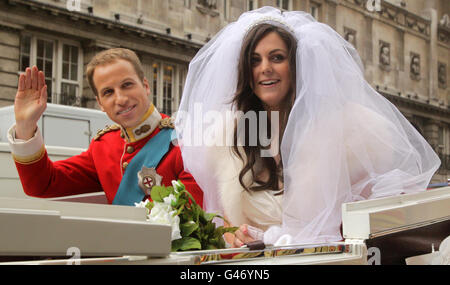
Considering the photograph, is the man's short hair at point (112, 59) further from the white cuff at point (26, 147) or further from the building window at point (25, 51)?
the building window at point (25, 51)

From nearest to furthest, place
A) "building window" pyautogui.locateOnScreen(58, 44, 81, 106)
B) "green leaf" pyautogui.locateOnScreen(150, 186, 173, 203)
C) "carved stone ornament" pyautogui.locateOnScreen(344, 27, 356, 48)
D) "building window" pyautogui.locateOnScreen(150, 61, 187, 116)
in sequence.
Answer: "green leaf" pyautogui.locateOnScreen(150, 186, 173, 203)
"building window" pyautogui.locateOnScreen(150, 61, 187, 116)
"building window" pyautogui.locateOnScreen(58, 44, 81, 106)
"carved stone ornament" pyautogui.locateOnScreen(344, 27, 356, 48)

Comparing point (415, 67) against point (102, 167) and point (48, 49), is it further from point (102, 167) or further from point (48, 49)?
point (102, 167)

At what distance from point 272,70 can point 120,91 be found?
19.4 inches

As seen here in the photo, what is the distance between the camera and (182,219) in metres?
1.15

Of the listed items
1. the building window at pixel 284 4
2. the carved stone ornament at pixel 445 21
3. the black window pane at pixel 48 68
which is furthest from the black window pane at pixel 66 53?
the carved stone ornament at pixel 445 21

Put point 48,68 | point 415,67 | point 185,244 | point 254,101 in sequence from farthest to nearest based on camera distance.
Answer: point 415,67
point 48,68
point 254,101
point 185,244

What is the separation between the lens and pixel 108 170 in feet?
5.95

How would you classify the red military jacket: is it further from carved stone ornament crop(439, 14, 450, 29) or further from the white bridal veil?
carved stone ornament crop(439, 14, 450, 29)

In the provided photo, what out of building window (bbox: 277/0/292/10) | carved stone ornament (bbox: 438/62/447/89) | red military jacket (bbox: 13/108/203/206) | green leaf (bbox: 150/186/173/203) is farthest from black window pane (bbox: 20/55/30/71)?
carved stone ornament (bbox: 438/62/447/89)

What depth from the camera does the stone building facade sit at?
6125 mm

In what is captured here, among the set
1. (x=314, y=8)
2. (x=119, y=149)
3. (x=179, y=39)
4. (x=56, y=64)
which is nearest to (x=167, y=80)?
(x=179, y=39)

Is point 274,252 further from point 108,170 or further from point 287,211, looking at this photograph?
point 108,170

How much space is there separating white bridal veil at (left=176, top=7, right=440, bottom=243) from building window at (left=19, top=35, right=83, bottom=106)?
4178mm
